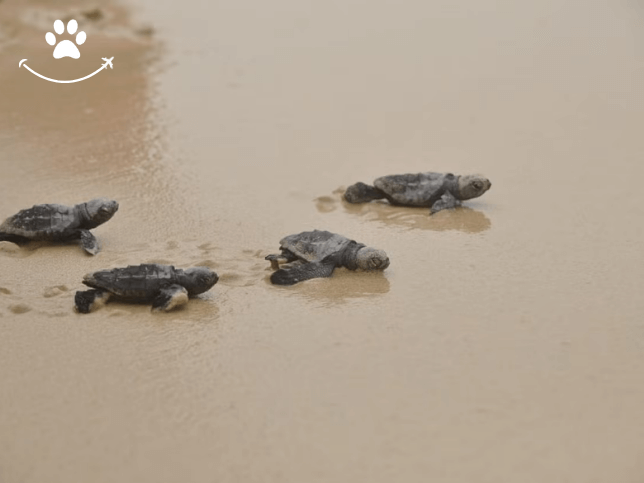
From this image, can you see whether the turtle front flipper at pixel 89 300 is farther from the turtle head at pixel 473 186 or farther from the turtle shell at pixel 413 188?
the turtle head at pixel 473 186

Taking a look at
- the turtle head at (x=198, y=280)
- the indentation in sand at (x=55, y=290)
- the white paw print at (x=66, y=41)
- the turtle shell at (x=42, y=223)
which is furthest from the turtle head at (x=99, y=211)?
the white paw print at (x=66, y=41)

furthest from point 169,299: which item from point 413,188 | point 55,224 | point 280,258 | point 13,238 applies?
point 413,188

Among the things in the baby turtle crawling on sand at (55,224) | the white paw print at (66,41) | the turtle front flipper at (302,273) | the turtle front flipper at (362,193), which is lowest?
the turtle front flipper at (302,273)

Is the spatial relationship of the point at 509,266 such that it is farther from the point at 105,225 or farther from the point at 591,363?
the point at 105,225

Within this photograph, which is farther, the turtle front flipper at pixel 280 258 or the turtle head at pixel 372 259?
A: the turtle front flipper at pixel 280 258

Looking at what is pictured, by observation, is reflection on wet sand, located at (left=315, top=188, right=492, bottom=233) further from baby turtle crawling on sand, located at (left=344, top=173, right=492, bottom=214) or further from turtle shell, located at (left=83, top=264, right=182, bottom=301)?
turtle shell, located at (left=83, top=264, right=182, bottom=301)

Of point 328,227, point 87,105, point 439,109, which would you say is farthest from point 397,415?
point 87,105

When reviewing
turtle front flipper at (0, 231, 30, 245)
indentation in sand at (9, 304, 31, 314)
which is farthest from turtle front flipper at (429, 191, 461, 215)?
indentation in sand at (9, 304, 31, 314)
